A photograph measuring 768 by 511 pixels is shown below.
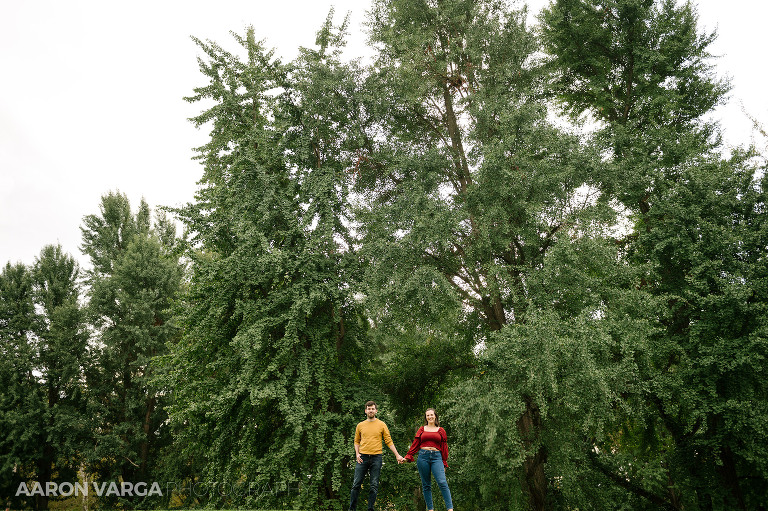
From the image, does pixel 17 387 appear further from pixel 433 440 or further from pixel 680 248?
pixel 680 248

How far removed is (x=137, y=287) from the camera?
24.6 m

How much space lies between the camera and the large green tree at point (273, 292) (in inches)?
459

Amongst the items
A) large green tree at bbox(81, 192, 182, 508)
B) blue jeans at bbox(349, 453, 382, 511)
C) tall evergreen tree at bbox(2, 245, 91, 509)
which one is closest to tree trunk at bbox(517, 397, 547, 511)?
blue jeans at bbox(349, 453, 382, 511)

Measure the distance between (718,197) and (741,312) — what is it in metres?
3.02

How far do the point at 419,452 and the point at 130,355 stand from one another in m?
22.5

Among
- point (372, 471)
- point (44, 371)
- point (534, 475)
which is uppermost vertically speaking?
point (44, 371)

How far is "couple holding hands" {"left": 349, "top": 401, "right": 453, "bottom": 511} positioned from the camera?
6883 mm

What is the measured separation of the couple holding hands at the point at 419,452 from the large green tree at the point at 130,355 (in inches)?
718

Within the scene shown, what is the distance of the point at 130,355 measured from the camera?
24.7 meters

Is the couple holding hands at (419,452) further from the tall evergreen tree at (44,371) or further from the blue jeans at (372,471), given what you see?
the tall evergreen tree at (44,371)

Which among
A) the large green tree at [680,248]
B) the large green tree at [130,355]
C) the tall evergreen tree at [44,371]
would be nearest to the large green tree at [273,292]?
the large green tree at [680,248]

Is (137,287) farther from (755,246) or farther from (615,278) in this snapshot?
(755,246)

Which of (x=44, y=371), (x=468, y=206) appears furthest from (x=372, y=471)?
(x=44, y=371)

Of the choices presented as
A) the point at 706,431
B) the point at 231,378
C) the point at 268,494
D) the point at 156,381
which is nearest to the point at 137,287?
the point at 156,381
